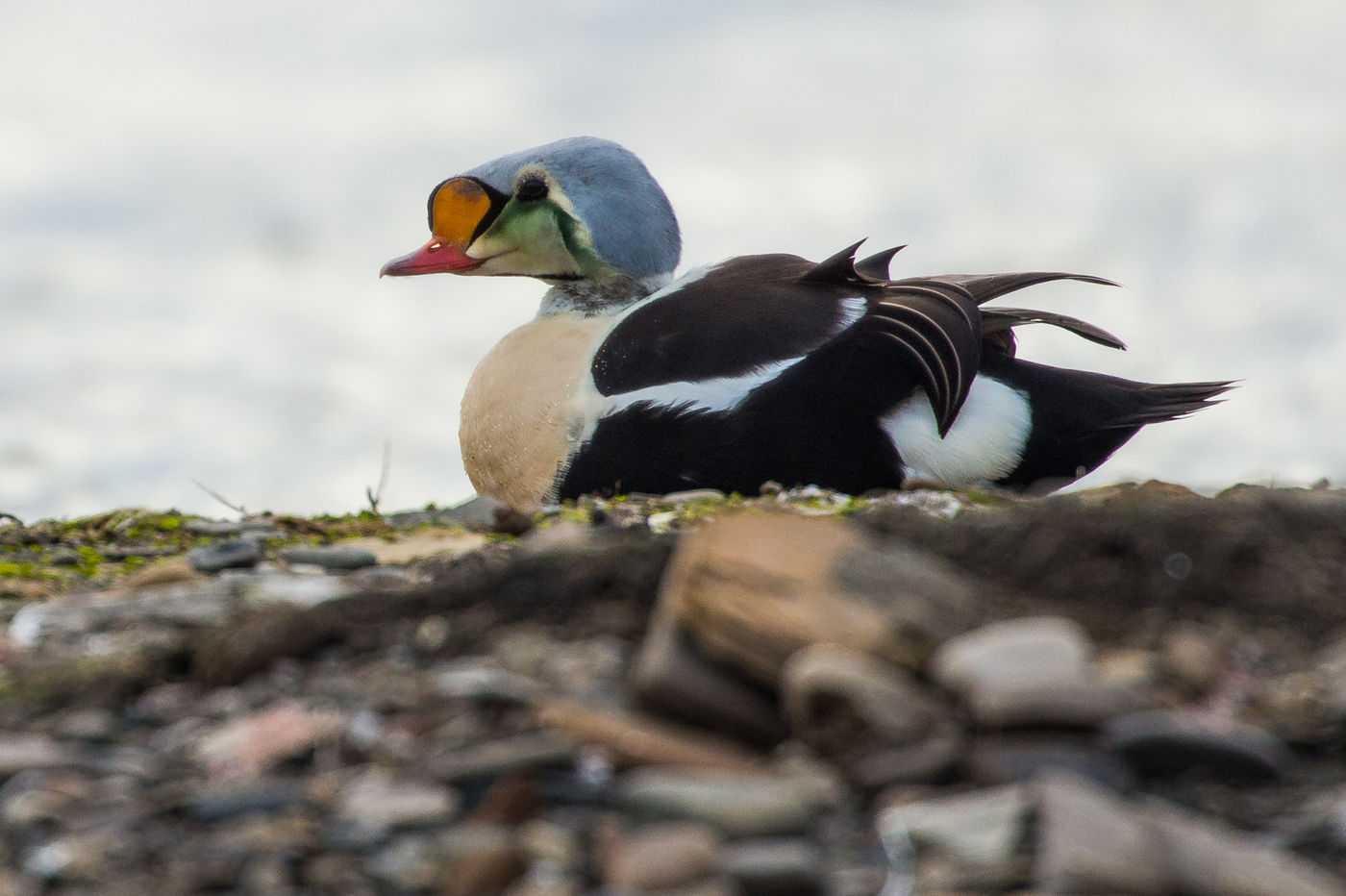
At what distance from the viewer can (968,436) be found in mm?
5188

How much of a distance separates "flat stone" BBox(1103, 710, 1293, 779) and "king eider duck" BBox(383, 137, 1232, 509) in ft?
9.38

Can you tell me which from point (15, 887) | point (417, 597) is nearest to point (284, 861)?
point (15, 887)

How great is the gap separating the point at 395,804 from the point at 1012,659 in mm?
866

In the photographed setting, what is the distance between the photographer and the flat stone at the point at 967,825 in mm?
1785

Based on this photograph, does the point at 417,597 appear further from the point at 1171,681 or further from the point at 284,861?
the point at 1171,681

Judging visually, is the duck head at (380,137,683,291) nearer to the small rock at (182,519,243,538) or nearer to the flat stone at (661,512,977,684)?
the small rock at (182,519,243,538)

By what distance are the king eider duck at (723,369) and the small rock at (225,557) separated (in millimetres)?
1672

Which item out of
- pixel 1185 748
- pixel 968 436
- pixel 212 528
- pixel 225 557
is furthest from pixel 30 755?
pixel 968 436

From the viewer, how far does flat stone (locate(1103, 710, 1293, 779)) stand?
1971 millimetres

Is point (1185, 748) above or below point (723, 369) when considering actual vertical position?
below

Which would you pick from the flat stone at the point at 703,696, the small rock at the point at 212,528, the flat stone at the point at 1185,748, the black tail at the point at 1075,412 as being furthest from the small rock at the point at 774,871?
the black tail at the point at 1075,412

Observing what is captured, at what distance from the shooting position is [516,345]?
5.66 metres

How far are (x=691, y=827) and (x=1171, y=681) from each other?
0.81 metres

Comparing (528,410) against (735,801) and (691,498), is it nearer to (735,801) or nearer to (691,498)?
(691,498)
